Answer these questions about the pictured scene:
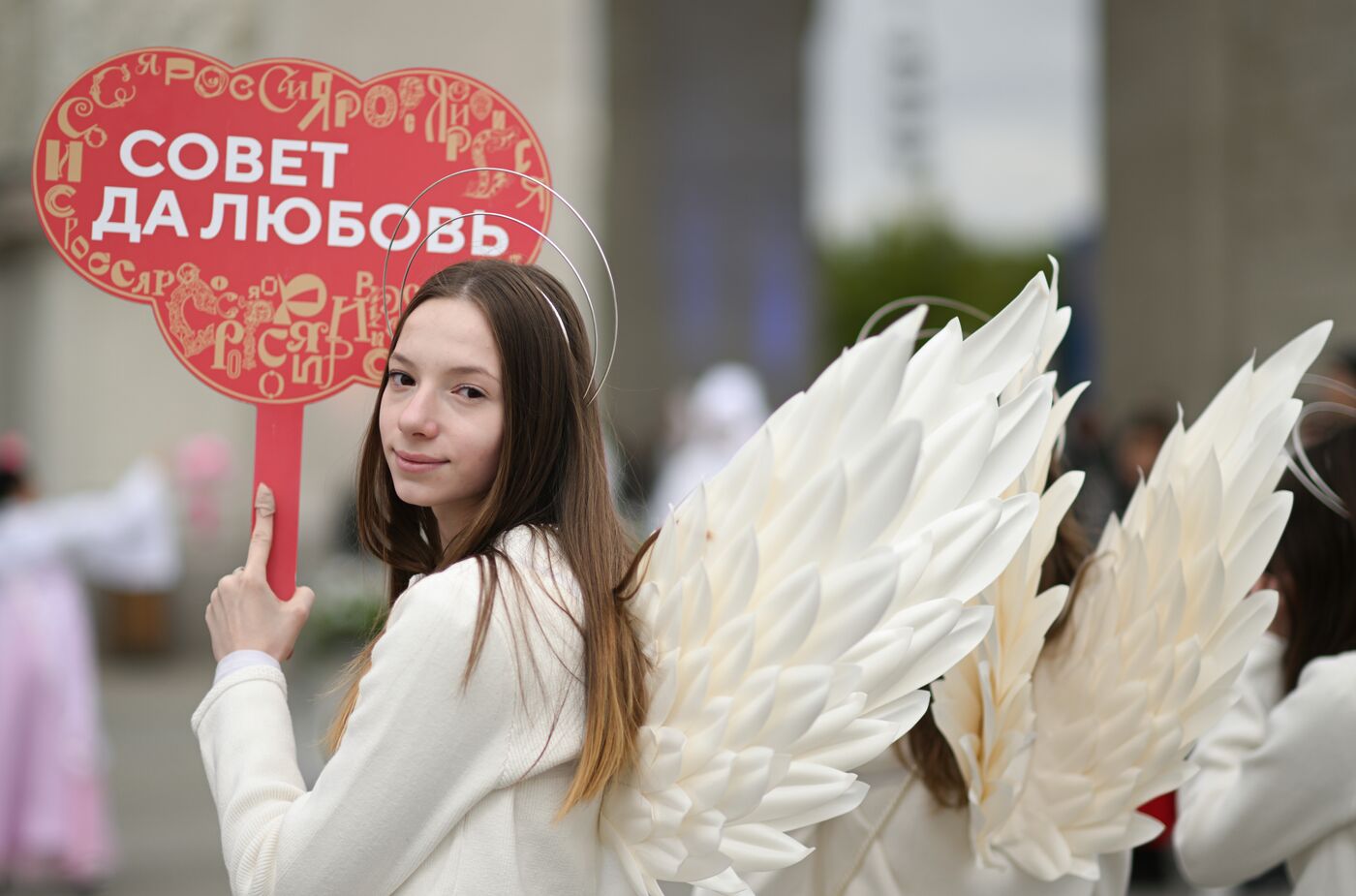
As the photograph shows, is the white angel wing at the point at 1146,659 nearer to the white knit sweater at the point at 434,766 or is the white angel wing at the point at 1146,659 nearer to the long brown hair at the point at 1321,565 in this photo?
the long brown hair at the point at 1321,565

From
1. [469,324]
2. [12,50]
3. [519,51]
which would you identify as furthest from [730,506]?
[12,50]

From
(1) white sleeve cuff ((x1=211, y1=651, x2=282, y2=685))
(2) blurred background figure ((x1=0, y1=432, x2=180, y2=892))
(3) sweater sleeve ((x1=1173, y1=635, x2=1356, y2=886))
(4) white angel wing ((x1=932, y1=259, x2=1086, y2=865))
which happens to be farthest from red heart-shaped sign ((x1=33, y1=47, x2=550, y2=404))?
(2) blurred background figure ((x1=0, y1=432, x2=180, y2=892))

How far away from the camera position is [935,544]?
5.86 ft

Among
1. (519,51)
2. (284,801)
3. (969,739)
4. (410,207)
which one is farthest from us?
(519,51)

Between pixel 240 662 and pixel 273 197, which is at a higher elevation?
pixel 273 197

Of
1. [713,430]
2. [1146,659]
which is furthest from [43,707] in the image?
[1146,659]

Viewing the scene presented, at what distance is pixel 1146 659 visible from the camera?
2191 millimetres

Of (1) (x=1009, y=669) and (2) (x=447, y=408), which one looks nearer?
(2) (x=447, y=408)

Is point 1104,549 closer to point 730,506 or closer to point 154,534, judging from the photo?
point 730,506

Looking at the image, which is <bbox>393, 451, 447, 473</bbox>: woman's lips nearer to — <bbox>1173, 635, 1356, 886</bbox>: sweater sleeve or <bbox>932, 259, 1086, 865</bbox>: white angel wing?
<bbox>932, 259, 1086, 865</bbox>: white angel wing

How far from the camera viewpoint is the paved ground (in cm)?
603

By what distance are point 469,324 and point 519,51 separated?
6.51 metres

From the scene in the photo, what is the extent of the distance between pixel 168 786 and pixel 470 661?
6.85 meters

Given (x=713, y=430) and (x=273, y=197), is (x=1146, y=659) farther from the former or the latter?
(x=713, y=430)
